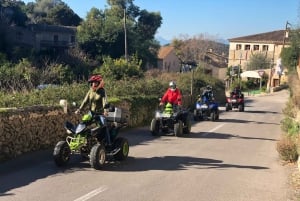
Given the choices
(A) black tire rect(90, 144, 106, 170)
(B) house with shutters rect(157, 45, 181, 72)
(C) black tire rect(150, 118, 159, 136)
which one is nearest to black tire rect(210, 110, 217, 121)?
(C) black tire rect(150, 118, 159, 136)

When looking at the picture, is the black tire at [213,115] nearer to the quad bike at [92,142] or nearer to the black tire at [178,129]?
the black tire at [178,129]

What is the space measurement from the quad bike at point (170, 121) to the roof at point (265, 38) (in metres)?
87.3

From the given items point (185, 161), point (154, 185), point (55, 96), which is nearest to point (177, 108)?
point (55, 96)

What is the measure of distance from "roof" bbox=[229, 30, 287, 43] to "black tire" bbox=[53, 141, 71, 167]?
9512 centimetres

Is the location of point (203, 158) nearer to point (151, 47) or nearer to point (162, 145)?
point (162, 145)

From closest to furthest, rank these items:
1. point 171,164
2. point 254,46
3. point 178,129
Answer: point 171,164
point 178,129
point 254,46

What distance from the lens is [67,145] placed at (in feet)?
32.6

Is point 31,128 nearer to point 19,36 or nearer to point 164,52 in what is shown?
point 19,36

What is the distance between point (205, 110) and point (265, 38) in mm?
83086

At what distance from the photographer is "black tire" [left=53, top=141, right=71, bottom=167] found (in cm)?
974

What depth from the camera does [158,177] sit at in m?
9.47

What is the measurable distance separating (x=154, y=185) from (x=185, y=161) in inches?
113

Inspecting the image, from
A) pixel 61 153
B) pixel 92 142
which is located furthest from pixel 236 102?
pixel 61 153

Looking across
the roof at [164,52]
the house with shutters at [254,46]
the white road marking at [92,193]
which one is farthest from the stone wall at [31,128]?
the house with shutters at [254,46]
